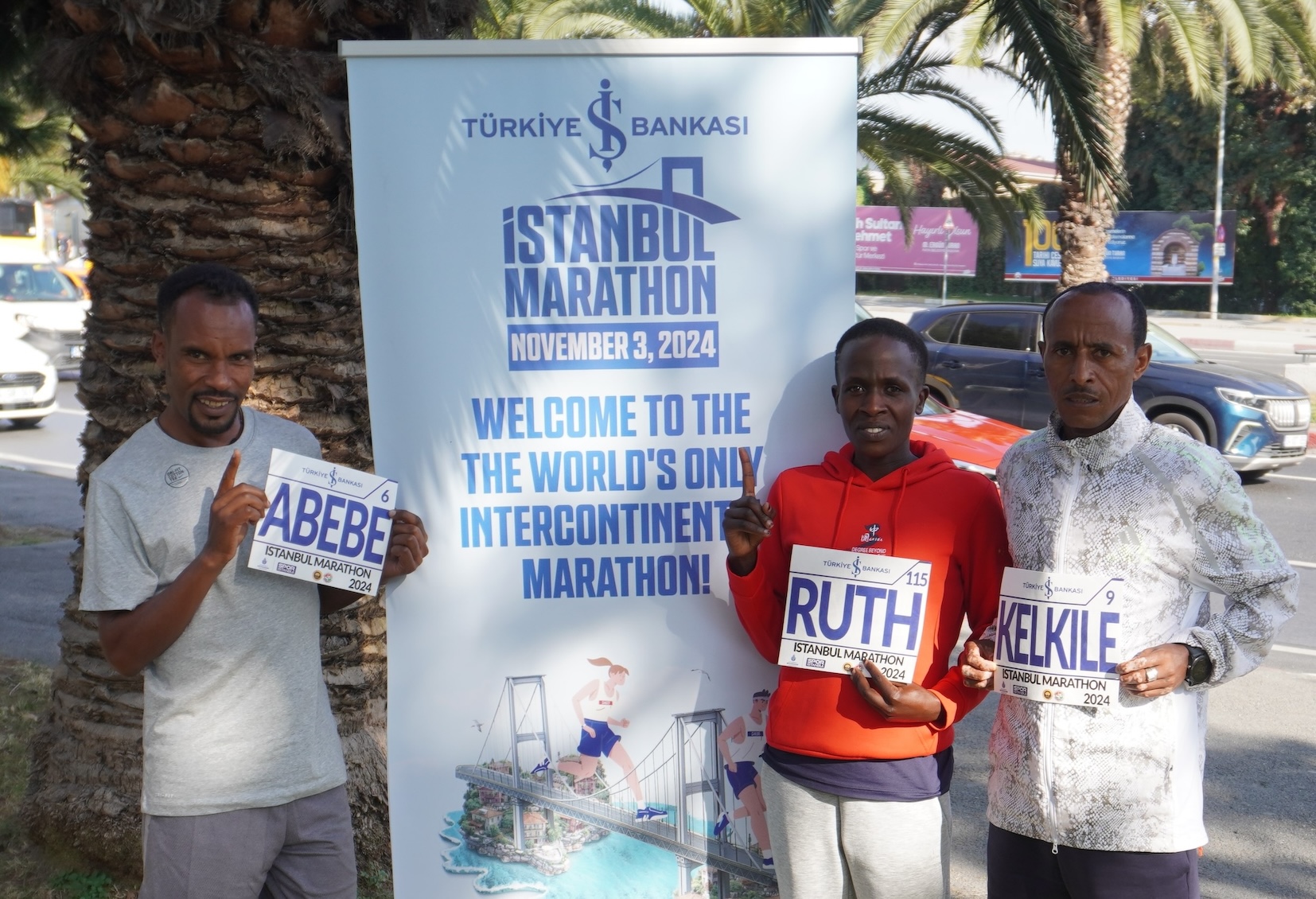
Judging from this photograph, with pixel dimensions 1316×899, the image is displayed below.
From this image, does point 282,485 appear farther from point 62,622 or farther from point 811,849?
point 62,622

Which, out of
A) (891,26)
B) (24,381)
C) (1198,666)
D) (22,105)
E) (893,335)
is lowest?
(24,381)

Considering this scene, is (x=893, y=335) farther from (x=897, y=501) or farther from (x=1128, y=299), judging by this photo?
(x=1128, y=299)

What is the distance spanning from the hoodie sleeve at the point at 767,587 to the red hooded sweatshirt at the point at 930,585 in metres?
0.11

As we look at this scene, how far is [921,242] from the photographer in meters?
35.7

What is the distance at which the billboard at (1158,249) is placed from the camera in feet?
Answer: 106

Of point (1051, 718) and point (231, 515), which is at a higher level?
point (231, 515)

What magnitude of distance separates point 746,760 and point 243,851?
127cm

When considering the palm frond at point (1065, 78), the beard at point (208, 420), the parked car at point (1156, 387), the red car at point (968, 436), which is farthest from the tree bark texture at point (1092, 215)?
the beard at point (208, 420)

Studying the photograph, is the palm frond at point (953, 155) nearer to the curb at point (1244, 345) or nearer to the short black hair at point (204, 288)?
the short black hair at point (204, 288)

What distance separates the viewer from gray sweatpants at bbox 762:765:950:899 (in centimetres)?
248

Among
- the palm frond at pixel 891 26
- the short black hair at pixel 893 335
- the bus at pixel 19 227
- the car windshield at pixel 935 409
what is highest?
the palm frond at pixel 891 26

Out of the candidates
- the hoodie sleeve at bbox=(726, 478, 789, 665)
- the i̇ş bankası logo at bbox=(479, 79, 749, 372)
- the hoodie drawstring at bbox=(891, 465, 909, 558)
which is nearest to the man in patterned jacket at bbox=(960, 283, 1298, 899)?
the hoodie drawstring at bbox=(891, 465, 909, 558)

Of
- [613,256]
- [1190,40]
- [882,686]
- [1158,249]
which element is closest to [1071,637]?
[882,686]

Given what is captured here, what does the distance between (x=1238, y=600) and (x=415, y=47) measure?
225cm
